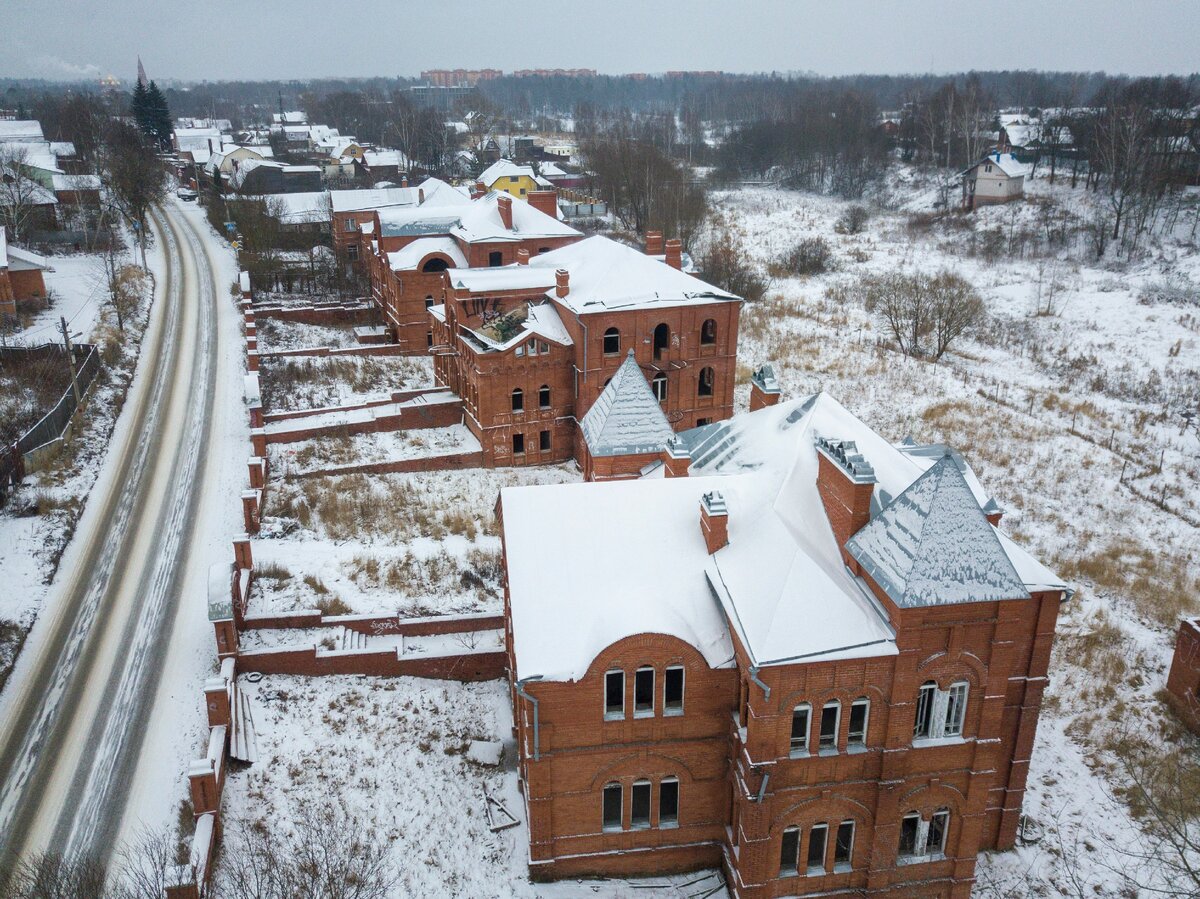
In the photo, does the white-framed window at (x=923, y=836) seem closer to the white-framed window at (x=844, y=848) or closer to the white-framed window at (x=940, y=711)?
the white-framed window at (x=844, y=848)

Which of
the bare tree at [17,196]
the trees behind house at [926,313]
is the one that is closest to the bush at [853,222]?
the trees behind house at [926,313]

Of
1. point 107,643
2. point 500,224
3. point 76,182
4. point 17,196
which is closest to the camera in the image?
point 107,643

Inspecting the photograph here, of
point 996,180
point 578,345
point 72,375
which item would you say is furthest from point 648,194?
Answer: point 72,375

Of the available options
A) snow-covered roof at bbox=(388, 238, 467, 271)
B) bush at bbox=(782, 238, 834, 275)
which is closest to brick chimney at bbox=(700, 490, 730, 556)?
snow-covered roof at bbox=(388, 238, 467, 271)

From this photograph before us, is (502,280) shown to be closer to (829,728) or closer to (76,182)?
(829,728)

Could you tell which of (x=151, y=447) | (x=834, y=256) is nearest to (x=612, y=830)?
(x=151, y=447)

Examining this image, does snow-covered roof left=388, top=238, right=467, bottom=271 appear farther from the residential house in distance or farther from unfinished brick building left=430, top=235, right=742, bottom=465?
the residential house in distance
